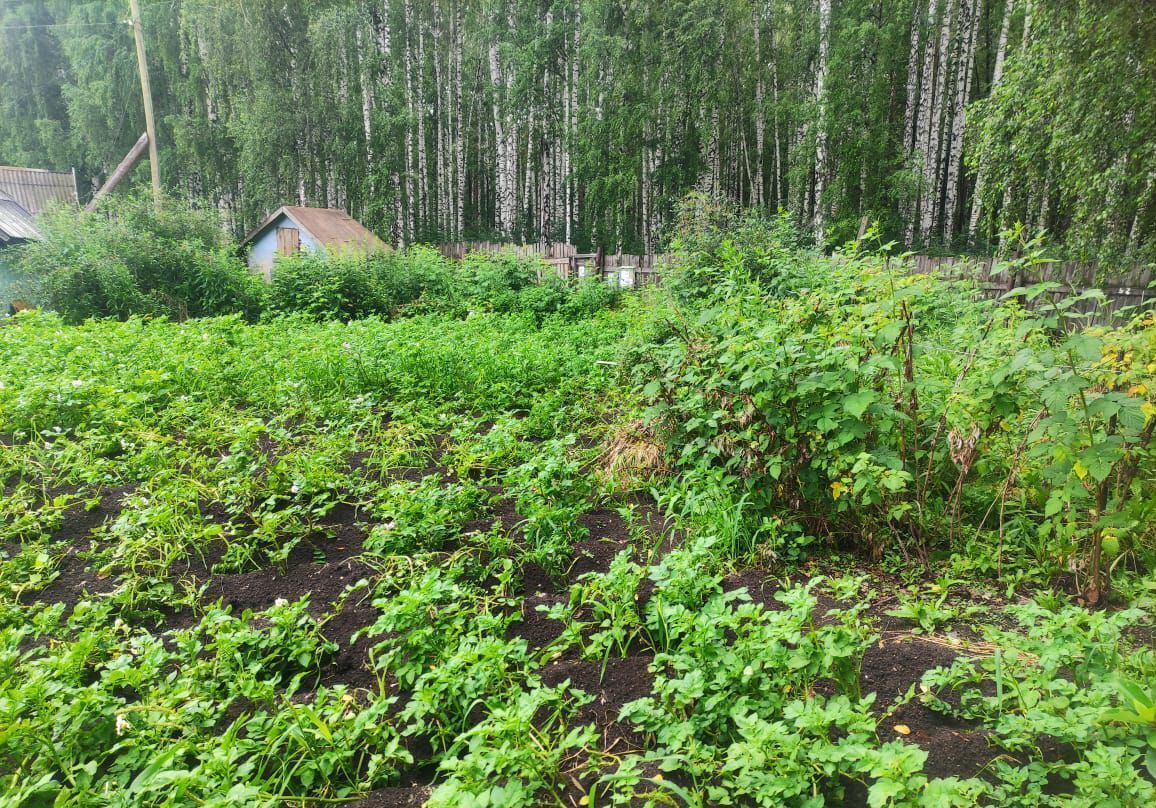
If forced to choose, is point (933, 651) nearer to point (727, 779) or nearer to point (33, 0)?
point (727, 779)

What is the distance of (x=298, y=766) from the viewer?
5.65ft

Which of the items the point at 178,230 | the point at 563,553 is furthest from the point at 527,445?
the point at 178,230

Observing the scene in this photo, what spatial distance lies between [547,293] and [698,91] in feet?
39.0

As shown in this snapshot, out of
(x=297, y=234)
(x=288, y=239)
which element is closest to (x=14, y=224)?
(x=288, y=239)

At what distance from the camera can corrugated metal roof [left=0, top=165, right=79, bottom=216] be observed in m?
20.1

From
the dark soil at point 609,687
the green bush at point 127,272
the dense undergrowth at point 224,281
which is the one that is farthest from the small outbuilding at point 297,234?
the dark soil at point 609,687

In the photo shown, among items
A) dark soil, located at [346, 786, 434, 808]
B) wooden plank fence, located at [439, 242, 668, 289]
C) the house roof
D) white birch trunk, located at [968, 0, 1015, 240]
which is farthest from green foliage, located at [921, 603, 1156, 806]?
the house roof

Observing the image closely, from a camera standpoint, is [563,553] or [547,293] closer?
[563,553]

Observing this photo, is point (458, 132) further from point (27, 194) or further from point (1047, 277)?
point (1047, 277)

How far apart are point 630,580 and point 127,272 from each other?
1124 cm

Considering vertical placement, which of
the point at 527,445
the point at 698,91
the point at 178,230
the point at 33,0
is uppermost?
the point at 33,0

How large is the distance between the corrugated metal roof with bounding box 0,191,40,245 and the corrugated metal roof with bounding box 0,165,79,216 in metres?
3.91

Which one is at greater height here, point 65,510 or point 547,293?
point 547,293

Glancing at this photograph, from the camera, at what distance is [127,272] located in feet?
33.5
